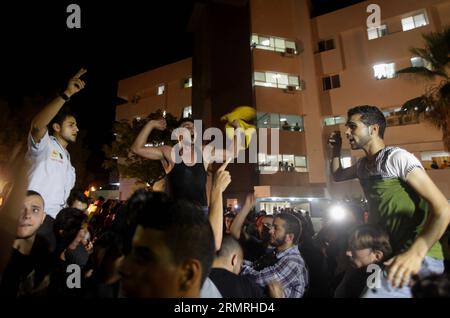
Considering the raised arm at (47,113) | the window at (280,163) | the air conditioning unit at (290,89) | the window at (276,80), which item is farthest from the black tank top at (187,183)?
the air conditioning unit at (290,89)

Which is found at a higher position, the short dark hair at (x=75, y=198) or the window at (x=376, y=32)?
the window at (x=376, y=32)

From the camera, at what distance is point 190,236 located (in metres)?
1.46

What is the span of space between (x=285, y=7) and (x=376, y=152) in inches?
864

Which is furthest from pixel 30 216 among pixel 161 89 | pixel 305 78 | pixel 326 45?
pixel 161 89

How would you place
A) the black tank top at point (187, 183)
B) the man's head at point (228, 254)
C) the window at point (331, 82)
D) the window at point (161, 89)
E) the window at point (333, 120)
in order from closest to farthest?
the man's head at point (228, 254) → the black tank top at point (187, 183) → the window at point (333, 120) → the window at point (331, 82) → the window at point (161, 89)

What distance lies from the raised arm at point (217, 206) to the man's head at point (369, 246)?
1199 mm

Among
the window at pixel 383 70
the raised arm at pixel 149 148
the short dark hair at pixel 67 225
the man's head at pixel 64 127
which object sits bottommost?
the short dark hair at pixel 67 225

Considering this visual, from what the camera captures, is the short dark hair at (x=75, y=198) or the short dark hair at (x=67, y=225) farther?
the short dark hair at (x=75, y=198)

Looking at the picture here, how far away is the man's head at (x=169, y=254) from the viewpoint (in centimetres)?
137

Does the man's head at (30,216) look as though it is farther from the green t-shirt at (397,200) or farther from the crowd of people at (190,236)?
the green t-shirt at (397,200)

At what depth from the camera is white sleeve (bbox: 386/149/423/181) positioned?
88.2 inches

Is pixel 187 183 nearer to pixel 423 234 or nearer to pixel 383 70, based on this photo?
pixel 423 234

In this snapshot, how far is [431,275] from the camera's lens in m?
1.77
